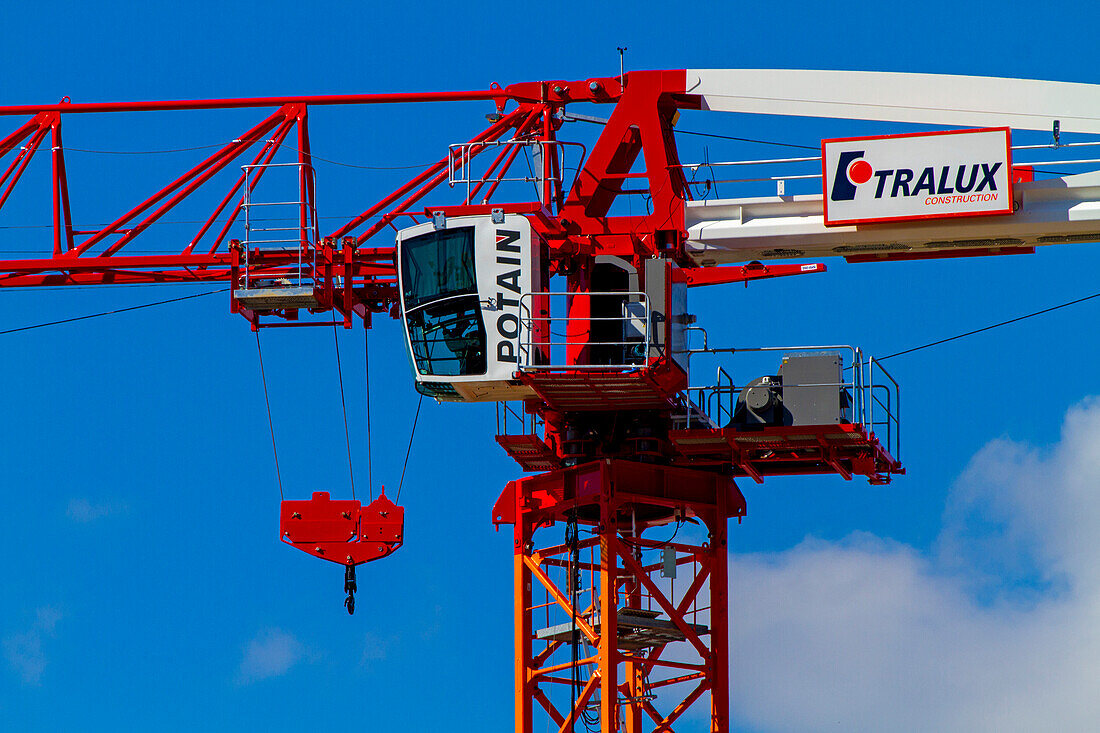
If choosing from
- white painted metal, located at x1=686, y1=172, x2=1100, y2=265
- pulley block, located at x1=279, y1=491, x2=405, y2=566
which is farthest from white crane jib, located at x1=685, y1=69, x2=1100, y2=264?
pulley block, located at x1=279, y1=491, x2=405, y2=566

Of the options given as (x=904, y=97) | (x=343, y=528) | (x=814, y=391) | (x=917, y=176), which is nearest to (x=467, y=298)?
(x=343, y=528)

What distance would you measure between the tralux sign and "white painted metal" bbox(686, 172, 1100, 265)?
33cm

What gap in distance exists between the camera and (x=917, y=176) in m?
44.8

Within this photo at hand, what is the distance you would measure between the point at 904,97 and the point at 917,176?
120 inches

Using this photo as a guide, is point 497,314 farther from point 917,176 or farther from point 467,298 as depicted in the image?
point 917,176

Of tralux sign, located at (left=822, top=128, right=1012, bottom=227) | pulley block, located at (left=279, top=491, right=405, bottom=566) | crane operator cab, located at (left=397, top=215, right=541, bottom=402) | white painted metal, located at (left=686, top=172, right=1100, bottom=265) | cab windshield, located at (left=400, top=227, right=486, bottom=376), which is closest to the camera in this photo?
tralux sign, located at (left=822, top=128, right=1012, bottom=227)

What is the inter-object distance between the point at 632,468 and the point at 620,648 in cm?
384

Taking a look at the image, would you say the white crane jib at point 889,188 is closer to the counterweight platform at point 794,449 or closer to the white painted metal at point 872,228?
the white painted metal at point 872,228

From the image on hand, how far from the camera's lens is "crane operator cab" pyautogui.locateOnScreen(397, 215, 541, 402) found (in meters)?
46.2

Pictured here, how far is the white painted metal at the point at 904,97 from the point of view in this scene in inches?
1833

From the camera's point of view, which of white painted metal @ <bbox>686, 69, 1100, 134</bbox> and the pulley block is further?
the pulley block

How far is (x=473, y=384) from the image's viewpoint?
46.5 meters

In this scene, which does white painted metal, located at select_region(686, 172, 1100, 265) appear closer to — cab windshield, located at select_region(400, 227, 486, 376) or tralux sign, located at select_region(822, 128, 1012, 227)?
tralux sign, located at select_region(822, 128, 1012, 227)

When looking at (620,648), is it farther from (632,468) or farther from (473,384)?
(473,384)
